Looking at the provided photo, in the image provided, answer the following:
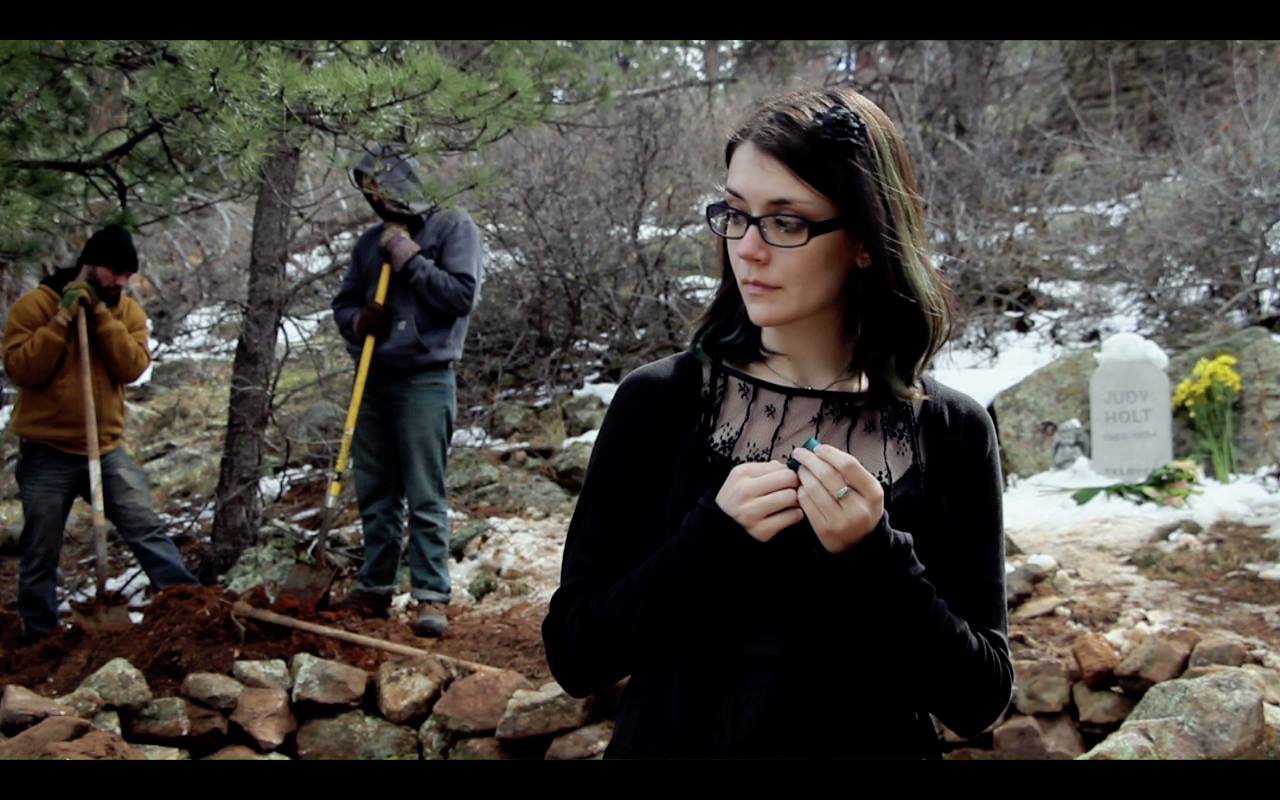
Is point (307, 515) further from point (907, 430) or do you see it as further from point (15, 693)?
point (907, 430)

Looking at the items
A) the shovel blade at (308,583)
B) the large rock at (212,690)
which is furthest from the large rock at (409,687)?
the shovel blade at (308,583)

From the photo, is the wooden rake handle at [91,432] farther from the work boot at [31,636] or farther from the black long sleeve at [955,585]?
the black long sleeve at [955,585]

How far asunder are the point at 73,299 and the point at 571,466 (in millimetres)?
3309

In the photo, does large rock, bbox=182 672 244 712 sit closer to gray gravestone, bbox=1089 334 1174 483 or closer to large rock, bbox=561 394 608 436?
large rock, bbox=561 394 608 436

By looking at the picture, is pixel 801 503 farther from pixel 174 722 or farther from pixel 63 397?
pixel 63 397

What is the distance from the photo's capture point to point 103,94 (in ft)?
17.3

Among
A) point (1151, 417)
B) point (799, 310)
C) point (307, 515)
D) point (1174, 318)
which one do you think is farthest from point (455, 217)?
point (1174, 318)

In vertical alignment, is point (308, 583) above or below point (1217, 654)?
above

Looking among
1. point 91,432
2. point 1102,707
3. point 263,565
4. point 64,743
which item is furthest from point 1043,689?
point 91,432

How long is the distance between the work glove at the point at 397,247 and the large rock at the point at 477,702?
1838 millimetres

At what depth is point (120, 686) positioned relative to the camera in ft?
14.1

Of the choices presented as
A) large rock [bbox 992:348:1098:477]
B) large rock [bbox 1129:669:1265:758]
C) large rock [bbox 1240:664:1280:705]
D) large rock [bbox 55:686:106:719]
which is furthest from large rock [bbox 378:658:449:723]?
large rock [bbox 992:348:1098:477]

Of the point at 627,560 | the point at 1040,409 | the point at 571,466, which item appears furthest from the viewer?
the point at 1040,409

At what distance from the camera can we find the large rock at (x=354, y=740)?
4355mm
